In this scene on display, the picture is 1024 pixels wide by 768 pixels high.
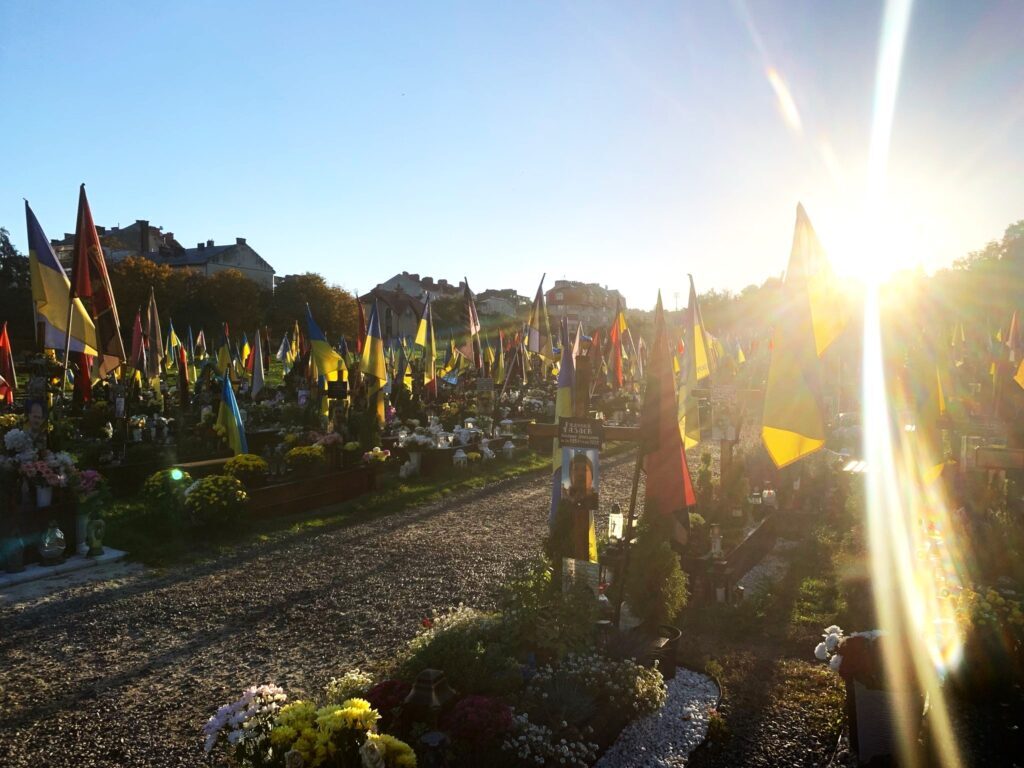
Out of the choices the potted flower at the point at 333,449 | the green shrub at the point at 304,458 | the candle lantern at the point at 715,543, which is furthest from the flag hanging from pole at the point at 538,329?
the candle lantern at the point at 715,543

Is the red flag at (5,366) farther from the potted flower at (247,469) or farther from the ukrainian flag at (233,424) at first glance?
the potted flower at (247,469)

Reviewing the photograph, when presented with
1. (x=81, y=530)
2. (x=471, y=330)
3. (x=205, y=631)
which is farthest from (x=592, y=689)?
(x=471, y=330)

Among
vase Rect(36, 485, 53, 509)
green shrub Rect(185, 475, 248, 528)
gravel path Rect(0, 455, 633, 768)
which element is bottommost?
gravel path Rect(0, 455, 633, 768)

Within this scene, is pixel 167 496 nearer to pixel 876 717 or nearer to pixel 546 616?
pixel 546 616

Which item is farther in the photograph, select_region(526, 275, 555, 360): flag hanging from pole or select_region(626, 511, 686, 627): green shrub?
select_region(526, 275, 555, 360): flag hanging from pole

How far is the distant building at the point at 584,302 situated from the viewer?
396ft

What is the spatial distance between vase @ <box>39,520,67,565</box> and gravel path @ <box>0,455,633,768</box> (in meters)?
1.35

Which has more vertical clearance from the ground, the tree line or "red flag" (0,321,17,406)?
the tree line

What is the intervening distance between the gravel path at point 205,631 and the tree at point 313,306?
195 feet

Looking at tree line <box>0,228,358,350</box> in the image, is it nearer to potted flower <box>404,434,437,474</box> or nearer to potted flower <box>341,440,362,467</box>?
potted flower <box>404,434,437,474</box>

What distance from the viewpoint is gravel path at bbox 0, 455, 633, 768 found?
241 inches

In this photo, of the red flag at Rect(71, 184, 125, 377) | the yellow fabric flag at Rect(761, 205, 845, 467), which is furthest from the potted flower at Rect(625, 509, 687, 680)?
the red flag at Rect(71, 184, 125, 377)

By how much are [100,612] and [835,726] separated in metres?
8.10

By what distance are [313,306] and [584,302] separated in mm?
64983
